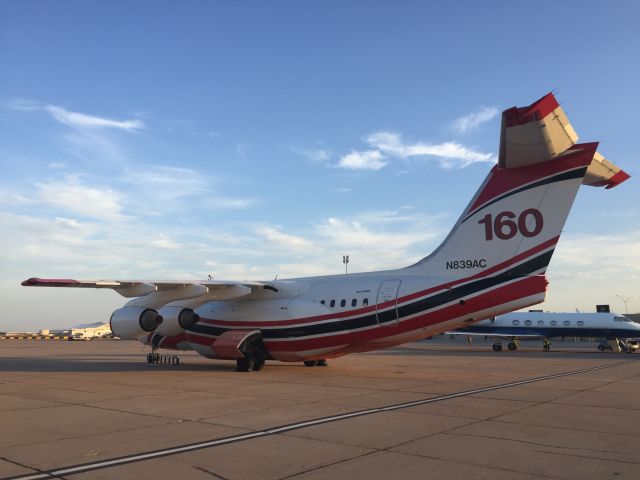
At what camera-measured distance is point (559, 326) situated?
42281mm

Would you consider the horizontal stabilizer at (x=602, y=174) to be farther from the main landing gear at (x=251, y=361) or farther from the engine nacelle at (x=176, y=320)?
the engine nacelle at (x=176, y=320)

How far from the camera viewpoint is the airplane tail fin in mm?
13219

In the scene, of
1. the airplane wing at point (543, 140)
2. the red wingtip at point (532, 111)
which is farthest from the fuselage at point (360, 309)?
the red wingtip at point (532, 111)

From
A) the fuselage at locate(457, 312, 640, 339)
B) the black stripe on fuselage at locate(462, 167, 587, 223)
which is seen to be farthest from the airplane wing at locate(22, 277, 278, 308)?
the fuselage at locate(457, 312, 640, 339)

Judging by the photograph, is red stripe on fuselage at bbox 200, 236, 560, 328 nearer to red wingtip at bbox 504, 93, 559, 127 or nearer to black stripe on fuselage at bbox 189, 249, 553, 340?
black stripe on fuselage at bbox 189, 249, 553, 340

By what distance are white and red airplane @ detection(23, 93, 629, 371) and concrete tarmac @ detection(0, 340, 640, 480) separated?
2.37 metres

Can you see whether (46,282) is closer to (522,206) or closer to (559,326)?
(522,206)

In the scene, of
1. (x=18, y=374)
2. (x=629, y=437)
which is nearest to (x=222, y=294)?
(x=18, y=374)

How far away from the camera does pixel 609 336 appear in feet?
132

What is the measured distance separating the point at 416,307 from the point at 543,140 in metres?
6.12

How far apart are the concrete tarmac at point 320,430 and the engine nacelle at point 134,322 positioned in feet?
10.6

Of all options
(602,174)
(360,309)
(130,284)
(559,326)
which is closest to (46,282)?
(130,284)

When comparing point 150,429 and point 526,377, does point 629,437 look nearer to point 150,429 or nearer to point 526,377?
point 150,429

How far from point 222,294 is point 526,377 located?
1043 centimetres
